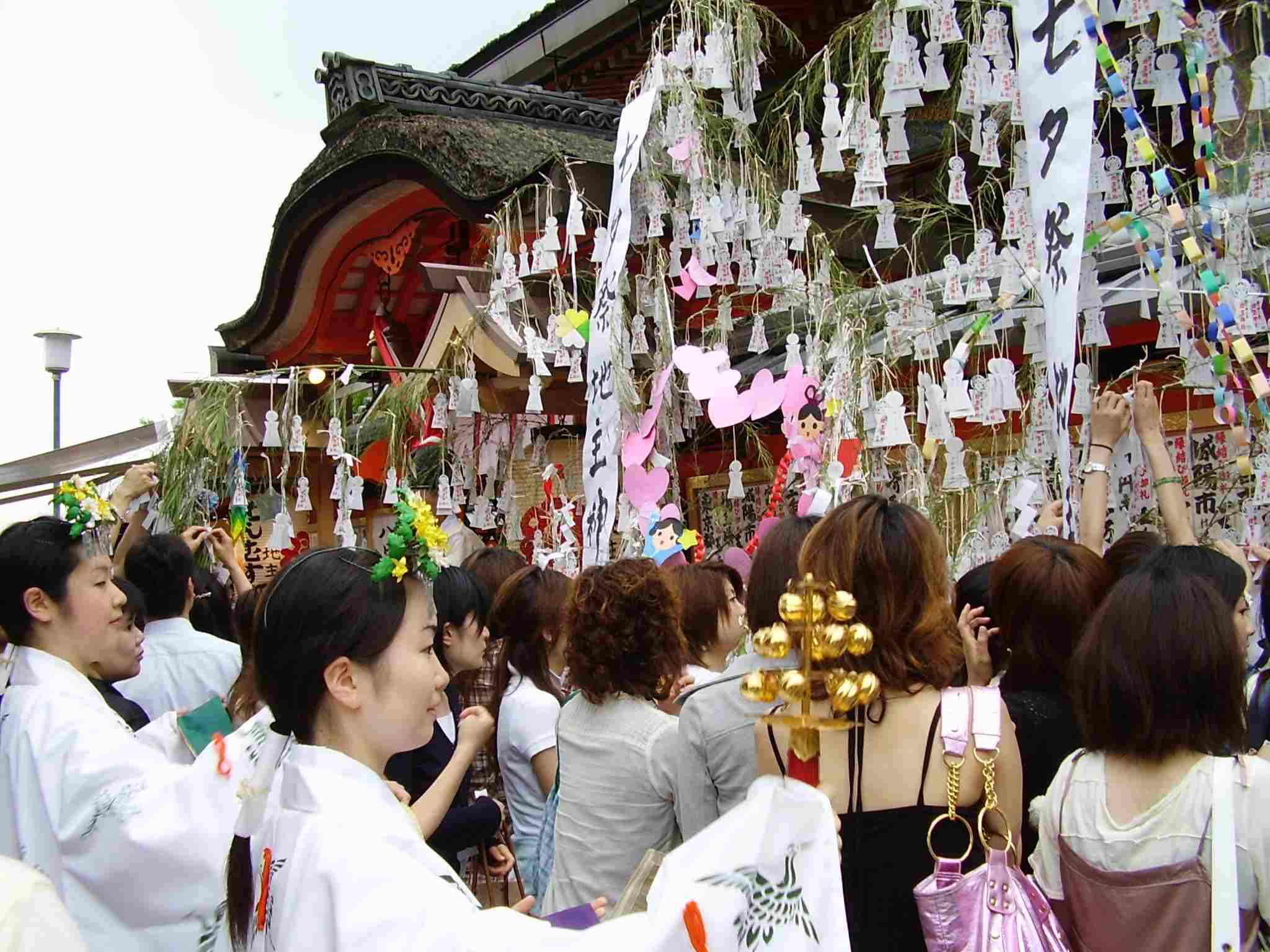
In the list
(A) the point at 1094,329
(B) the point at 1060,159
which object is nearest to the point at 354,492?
(A) the point at 1094,329

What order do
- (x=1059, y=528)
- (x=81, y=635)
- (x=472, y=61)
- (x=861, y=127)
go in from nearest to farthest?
(x=81, y=635) → (x=1059, y=528) → (x=861, y=127) → (x=472, y=61)

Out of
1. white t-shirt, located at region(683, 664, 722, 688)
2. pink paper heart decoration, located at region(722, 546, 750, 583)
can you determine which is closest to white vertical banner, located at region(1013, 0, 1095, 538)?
white t-shirt, located at region(683, 664, 722, 688)

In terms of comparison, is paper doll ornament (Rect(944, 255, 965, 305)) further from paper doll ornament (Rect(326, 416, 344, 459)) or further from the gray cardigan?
paper doll ornament (Rect(326, 416, 344, 459))

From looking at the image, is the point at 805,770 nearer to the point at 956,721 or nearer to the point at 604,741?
the point at 956,721

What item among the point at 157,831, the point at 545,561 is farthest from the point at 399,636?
the point at 545,561

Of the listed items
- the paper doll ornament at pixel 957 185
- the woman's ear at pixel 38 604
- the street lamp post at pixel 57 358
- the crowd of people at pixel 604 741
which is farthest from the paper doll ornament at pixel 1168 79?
the street lamp post at pixel 57 358

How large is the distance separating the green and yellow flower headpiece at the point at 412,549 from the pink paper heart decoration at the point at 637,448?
318cm

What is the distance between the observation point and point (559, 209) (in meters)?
6.16

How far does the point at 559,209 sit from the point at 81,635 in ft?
12.5

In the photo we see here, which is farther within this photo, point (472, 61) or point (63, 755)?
point (472, 61)

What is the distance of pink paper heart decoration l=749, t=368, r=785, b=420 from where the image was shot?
15.6 ft

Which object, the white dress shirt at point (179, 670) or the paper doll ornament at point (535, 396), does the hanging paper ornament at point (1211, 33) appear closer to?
the paper doll ornament at point (535, 396)

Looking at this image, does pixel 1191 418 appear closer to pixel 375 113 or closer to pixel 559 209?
pixel 559 209

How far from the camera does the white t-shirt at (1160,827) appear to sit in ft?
5.95
